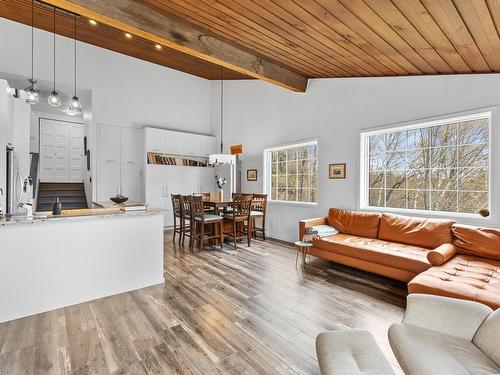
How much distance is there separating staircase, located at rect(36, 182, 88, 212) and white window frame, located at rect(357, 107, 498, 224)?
6.71 m

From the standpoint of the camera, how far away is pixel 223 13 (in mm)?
2646

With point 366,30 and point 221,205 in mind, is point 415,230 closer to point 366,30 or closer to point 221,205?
point 366,30

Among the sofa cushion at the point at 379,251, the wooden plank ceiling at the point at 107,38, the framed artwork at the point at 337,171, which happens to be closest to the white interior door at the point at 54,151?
the wooden plank ceiling at the point at 107,38

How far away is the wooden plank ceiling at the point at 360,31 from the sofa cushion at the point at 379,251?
7.18 feet

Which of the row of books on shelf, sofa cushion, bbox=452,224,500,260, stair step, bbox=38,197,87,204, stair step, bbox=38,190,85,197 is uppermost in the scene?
the row of books on shelf

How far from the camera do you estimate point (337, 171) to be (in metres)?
4.57

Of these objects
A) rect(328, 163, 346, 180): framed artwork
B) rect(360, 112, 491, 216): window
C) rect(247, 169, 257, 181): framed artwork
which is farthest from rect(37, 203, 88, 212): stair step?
rect(360, 112, 491, 216): window

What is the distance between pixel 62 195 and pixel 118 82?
137 inches

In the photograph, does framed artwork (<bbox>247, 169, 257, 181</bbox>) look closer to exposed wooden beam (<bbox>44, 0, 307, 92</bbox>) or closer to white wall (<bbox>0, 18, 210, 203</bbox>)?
white wall (<bbox>0, 18, 210, 203</bbox>)

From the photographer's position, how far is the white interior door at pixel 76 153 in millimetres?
8156

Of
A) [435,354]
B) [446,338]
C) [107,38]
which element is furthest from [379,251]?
[107,38]

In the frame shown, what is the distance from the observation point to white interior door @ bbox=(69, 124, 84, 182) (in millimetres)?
8156

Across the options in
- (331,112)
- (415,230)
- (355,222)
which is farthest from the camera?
(331,112)

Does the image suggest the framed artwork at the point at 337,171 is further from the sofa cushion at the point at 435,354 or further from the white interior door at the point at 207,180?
the white interior door at the point at 207,180
